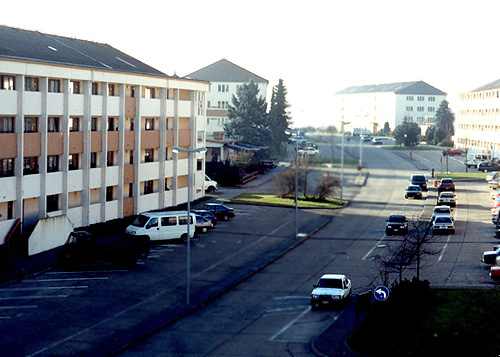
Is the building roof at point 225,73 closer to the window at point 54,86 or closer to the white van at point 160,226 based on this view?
the window at point 54,86

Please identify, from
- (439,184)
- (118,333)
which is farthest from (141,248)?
(439,184)

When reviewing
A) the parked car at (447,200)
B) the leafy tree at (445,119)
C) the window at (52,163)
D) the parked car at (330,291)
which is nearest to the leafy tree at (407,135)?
the leafy tree at (445,119)

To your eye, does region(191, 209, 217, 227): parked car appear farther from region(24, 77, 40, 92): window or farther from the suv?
the suv

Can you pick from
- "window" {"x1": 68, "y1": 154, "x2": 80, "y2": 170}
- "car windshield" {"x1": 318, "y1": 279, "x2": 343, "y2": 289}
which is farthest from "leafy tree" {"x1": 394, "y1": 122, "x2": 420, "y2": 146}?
"car windshield" {"x1": 318, "y1": 279, "x2": 343, "y2": 289}

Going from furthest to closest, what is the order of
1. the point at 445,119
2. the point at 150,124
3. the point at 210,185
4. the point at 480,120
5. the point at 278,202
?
1. the point at 445,119
2. the point at 480,120
3. the point at 210,185
4. the point at 278,202
5. the point at 150,124

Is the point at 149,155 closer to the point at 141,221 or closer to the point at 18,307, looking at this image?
the point at 141,221

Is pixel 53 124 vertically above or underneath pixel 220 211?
above

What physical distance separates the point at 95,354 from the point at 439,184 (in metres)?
53.2

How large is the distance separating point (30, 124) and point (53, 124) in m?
2.29

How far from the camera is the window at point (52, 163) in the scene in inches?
1852

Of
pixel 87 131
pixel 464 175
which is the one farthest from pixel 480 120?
pixel 87 131

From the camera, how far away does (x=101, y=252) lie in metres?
40.8

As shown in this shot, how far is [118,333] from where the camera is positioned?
29.6 m

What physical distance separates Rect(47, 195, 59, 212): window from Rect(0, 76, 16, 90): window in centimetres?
624
